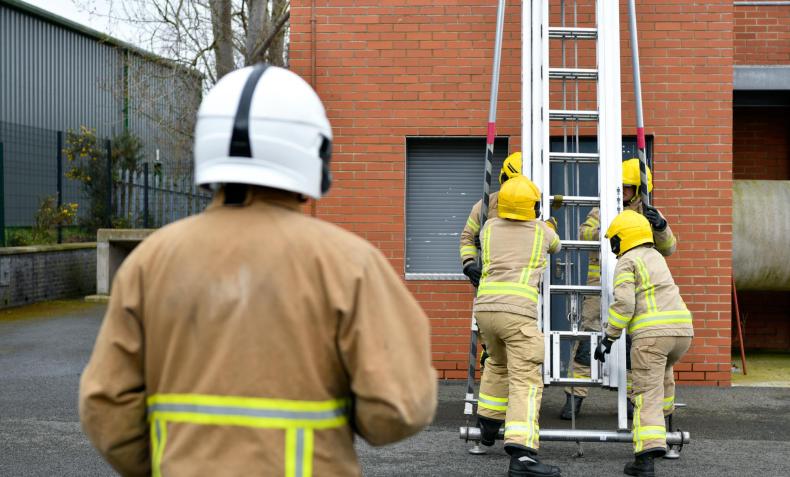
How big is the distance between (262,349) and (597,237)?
5610 millimetres

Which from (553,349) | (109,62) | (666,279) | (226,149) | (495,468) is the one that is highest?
(109,62)

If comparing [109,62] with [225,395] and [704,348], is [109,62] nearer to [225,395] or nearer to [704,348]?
[704,348]

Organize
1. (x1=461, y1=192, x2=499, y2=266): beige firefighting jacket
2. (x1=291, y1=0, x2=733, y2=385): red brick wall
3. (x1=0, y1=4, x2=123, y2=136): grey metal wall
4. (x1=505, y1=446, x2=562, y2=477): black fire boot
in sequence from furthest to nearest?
(x1=0, y1=4, x2=123, y2=136): grey metal wall → (x1=291, y1=0, x2=733, y2=385): red brick wall → (x1=461, y1=192, x2=499, y2=266): beige firefighting jacket → (x1=505, y1=446, x2=562, y2=477): black fire boot

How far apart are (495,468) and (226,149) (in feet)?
15.5

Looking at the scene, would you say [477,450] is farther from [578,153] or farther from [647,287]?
[578,153]

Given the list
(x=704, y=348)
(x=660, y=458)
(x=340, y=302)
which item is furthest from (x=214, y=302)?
(x=704, y=348)

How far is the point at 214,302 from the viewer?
236 centimetres

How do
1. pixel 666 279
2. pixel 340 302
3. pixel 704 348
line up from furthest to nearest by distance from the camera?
1. pixel 704 348
2. pixel 666 279
3. pixel 340 302

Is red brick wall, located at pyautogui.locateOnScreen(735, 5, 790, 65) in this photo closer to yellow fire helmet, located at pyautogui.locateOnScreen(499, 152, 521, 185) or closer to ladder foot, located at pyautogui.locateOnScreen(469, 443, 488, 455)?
yellow fire helmet, located at pyautogui.locateOnScreen(499, 152, 521, 185)

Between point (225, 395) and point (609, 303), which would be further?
point (609, 303)

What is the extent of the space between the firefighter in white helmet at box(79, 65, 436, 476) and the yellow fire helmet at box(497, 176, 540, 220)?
13.5 feet

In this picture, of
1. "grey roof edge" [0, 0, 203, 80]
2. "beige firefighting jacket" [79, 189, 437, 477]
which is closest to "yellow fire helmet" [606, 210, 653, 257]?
"beige firefighting jacket" [79, 189, 437, 477]

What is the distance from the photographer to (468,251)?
24.5 ft

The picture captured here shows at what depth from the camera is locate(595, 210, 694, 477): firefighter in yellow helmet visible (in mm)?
6387
